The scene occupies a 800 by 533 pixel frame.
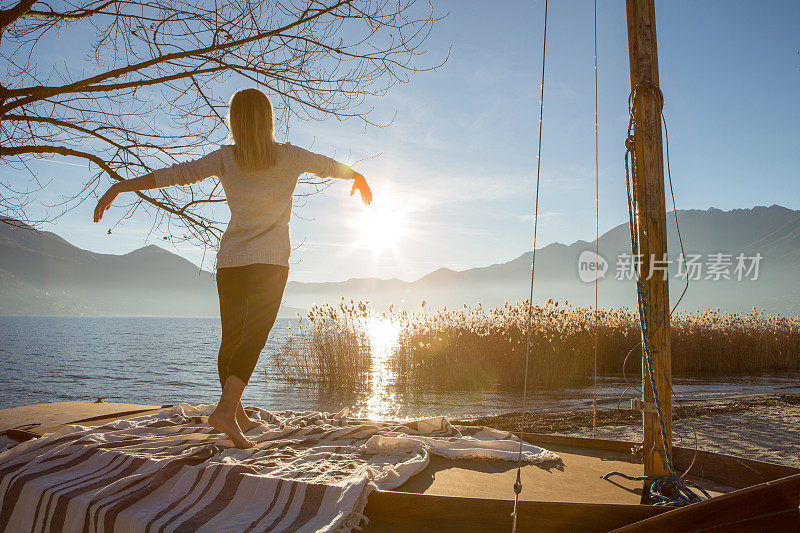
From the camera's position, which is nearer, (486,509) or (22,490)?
(486,509)

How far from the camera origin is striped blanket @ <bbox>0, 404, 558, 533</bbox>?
5.70 ft

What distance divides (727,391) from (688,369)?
13.8ft

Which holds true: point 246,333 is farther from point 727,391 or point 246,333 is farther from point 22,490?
point 727,391

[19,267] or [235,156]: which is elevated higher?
[19,267]

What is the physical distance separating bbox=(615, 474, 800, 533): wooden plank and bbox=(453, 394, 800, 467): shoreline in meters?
2.23

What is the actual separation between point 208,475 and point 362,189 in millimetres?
1621

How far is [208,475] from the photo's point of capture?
1.98 meters

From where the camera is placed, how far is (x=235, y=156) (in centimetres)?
267

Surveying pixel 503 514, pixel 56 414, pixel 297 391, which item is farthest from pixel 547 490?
pixel 297 391

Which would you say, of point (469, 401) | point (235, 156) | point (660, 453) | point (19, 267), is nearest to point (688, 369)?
point (469, 401)

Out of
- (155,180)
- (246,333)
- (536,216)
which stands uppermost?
(155,180)

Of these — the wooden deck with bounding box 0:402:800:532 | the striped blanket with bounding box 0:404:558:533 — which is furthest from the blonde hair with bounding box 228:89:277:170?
the wooden deck with bounding box 0:402:800:532

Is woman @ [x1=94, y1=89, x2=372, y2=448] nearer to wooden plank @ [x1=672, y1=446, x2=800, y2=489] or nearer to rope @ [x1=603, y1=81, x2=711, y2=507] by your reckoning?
rope @ [x1=603, y1=81, x2=711, y2=507]

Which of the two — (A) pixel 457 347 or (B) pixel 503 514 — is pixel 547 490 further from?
(A) pixel 457 347
